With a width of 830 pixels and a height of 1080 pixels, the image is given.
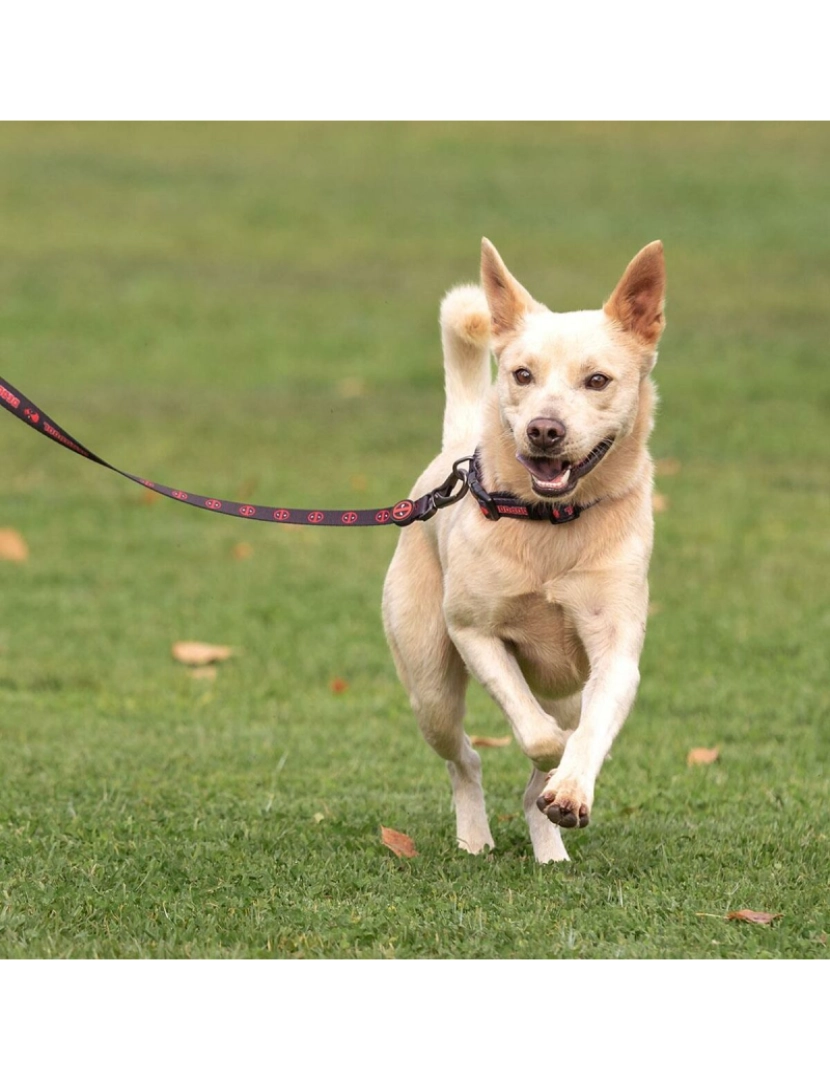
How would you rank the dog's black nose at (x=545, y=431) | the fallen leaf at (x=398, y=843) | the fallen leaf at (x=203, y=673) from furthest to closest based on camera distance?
the fallen leaf at (x=203, y=673) → the fallen leaf at (x=398, y=843) → the dog's black nose at (x=545, y=431)

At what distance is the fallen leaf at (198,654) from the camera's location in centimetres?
927

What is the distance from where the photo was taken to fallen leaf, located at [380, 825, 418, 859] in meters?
5.79

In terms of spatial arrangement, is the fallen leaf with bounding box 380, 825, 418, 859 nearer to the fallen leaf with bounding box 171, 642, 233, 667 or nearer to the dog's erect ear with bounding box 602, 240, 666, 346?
the dog's erect ear with bounding box 602, 240, 666, 346

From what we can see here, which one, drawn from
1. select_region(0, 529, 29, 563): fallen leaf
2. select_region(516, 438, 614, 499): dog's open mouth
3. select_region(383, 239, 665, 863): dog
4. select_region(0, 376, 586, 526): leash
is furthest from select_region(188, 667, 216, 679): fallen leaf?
select_region(516, 438, 614, 499): dog's open mouth

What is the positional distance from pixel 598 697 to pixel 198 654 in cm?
462

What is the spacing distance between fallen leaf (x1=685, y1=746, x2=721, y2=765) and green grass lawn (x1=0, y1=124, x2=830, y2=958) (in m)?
0.10

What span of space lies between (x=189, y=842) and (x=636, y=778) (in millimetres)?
2069

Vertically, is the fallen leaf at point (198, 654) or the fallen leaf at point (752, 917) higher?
the fallen leaf at point (752, 917)

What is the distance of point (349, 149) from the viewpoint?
2459cm

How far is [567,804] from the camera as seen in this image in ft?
15.4

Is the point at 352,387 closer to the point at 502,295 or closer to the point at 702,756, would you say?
the point at 702,756

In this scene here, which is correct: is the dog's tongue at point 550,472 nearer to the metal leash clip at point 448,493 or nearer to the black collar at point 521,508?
the black collar at point 521,508

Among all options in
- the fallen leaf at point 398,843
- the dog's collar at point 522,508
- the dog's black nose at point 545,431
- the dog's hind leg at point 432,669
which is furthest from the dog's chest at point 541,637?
the fallen leaf at point 398,843

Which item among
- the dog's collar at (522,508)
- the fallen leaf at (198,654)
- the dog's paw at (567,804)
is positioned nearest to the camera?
the dog's paw at (567,804)
